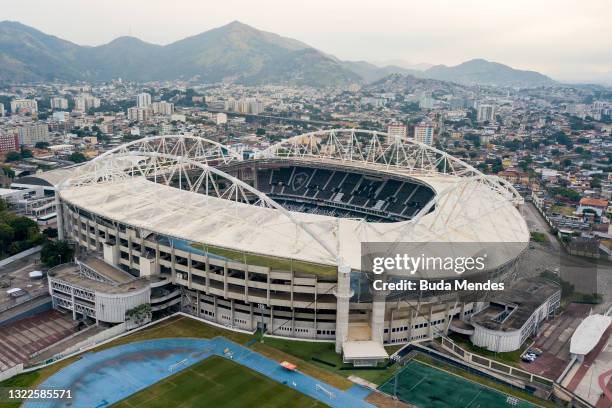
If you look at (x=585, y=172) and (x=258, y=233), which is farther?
(x=585, y=172)

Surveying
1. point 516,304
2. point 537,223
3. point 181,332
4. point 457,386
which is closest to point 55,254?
point 181,332

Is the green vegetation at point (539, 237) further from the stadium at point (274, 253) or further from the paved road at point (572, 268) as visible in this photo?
the stadium at point (274, 253)

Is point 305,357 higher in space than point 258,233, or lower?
lower

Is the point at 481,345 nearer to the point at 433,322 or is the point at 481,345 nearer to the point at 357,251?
the point at 433,322

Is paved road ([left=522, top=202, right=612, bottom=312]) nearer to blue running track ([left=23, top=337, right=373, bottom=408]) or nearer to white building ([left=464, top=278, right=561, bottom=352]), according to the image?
white building ([left=464, top=278, right=561, bottom=352])

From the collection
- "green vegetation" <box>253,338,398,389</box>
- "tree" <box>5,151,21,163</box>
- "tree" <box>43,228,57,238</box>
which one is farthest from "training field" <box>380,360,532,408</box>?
"tree" <box>5,151,21,163</box>

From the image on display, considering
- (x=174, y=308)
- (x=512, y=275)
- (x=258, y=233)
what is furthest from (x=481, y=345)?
(x=174, y=308)

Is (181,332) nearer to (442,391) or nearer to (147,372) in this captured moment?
(147,372)
